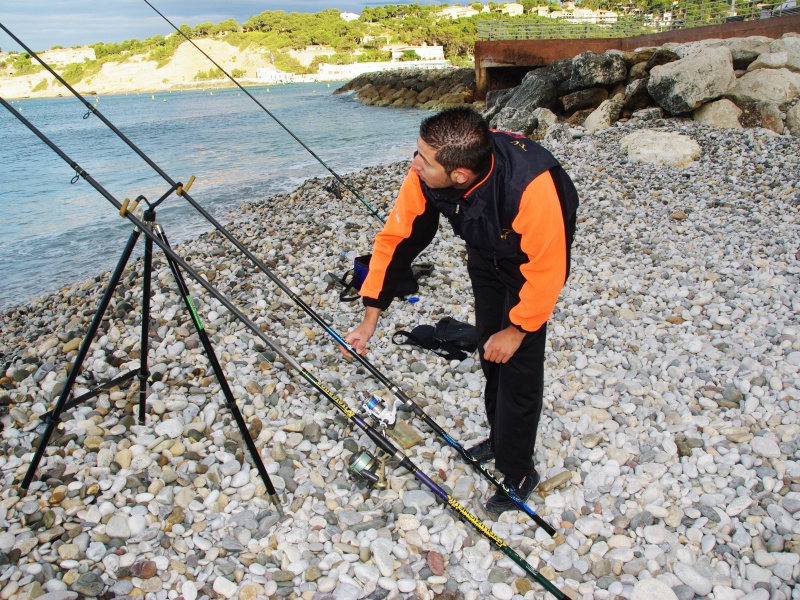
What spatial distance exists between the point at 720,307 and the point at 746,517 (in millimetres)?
2362

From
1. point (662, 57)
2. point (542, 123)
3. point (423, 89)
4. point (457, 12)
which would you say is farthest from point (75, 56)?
point (662, 57)

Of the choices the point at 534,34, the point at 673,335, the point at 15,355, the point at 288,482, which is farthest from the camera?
the point at 534,34

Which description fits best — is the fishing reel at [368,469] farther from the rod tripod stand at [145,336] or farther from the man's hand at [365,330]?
the man's hand at [365,330]

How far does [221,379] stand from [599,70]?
1675 centimetres

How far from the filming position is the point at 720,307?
4.56m

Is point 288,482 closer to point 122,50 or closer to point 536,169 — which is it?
point 536,169

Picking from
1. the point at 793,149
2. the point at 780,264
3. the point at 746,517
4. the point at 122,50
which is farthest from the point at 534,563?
the point at 122,50

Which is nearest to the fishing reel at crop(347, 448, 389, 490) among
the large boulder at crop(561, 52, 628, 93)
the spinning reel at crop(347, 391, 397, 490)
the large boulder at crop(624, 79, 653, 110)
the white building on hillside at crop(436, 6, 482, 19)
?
the spinning reel at crop(347, 391, 397, 490)

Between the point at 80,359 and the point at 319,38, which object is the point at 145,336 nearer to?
the point at 80,359

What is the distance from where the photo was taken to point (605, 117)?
12.9 metres

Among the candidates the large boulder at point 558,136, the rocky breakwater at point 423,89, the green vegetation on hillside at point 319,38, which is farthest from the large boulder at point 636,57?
the green vegetation on hillside at point 319,38

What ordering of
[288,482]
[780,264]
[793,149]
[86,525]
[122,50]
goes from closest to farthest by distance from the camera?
A: [86,525] → [288,482] → [780,264] → [793,149] → [122,50]

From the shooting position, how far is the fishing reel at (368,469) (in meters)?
2.90

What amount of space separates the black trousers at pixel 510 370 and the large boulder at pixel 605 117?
11.4 metres
